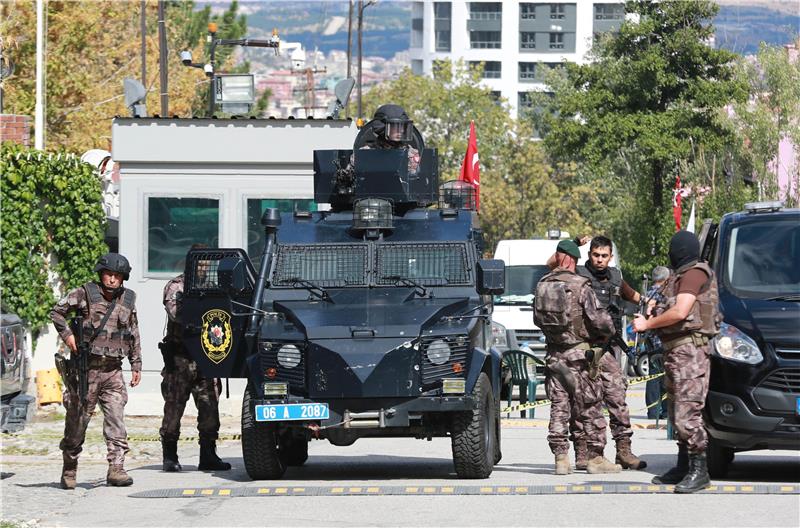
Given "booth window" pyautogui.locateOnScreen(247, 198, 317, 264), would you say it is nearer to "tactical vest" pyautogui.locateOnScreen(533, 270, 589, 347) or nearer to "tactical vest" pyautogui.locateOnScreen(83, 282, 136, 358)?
"tactical vest" pyautogui.locateOnScreen(83, 282, 136, 358)

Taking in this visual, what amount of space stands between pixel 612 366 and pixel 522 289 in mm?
14173

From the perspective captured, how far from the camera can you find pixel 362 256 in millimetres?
14758

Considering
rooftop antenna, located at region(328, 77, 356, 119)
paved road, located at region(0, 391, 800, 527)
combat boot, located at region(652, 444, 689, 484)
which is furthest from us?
rooftop antenna, located at region(328, 77, 356, 119)

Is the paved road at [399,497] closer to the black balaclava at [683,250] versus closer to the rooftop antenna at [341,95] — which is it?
the black balaclava at [683,250]

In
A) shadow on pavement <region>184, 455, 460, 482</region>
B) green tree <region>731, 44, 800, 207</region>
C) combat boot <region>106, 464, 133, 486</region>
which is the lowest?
shadow on pavement <region>184, 455, 460, 482</region>

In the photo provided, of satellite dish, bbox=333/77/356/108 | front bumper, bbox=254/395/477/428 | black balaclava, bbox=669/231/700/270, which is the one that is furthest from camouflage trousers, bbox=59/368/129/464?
satellite dish, bbox=333/77/356/108

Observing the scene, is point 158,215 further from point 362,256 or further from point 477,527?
point 477,527

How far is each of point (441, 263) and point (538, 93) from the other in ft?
274

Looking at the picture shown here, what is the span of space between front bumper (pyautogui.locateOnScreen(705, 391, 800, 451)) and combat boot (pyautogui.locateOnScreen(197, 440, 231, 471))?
4.55 metres

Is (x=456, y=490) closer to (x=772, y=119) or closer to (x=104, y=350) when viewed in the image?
(x=104, y=350)

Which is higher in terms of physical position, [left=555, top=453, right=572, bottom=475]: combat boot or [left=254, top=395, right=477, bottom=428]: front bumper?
[left=254, top=395, right=477, bottom=428]: front bumper

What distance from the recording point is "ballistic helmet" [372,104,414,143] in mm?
16406

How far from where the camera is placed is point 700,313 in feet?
41.3

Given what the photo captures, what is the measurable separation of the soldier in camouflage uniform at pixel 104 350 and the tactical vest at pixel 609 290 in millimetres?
3805
